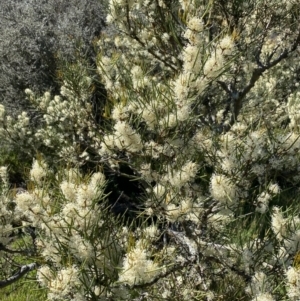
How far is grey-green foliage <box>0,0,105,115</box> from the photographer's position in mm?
6645

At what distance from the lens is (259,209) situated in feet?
7.46

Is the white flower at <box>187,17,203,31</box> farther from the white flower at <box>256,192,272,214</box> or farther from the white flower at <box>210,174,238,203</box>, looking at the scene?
the white flower at <box>256,192,272,214</box>


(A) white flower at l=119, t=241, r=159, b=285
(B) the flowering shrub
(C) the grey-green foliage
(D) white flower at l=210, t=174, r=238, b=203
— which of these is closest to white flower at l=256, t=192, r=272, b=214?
(B) the flowering shrub

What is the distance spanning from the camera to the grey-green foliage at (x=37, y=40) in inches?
262

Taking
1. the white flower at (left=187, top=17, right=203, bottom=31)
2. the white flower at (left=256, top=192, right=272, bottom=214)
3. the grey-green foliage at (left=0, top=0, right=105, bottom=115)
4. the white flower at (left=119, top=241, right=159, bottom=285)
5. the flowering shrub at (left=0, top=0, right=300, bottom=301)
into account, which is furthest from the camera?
the grey-green foliage at (left=0, top=0, right=105, bottom=115)

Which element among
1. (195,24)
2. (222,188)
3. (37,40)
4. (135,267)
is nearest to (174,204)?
(222,188)

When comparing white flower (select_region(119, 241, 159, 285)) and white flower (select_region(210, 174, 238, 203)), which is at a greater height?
white flower (select_region(210, 174, 238, 203))

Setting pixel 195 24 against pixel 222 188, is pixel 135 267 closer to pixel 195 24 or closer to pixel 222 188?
pixel 222 188

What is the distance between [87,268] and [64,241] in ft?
0.46

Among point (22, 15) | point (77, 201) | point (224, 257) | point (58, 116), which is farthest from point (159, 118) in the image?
point (22, 15)

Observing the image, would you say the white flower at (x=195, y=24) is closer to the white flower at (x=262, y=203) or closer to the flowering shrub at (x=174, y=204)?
the flowering shrub at (x=174, y=204)

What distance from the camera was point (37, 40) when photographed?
696 centimetres

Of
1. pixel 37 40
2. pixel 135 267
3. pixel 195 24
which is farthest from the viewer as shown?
pixel 37 40

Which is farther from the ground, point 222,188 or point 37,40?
point 37,40
